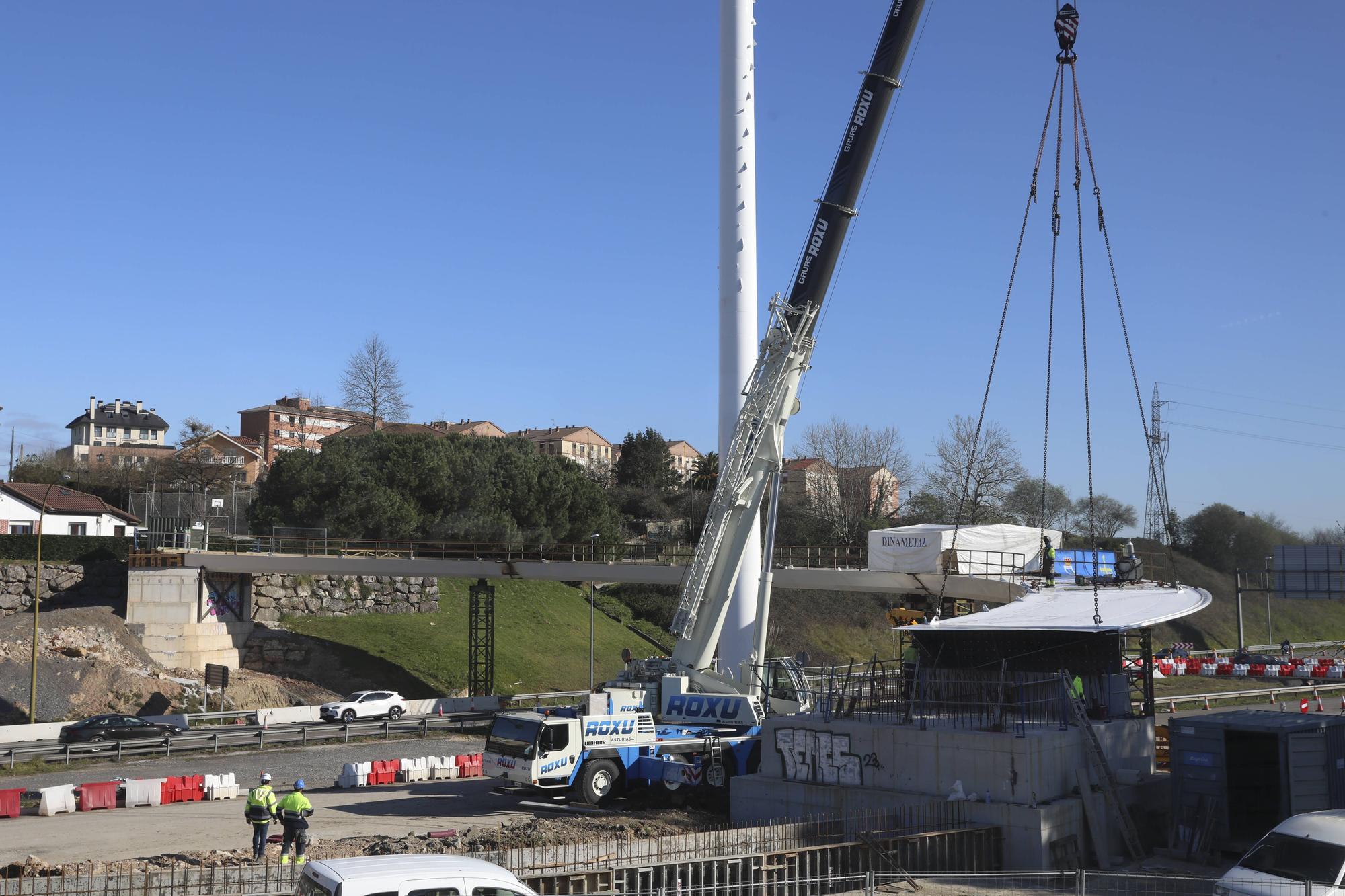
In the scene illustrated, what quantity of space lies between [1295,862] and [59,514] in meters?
74.4

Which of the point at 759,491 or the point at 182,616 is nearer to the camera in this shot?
the point at 759,491

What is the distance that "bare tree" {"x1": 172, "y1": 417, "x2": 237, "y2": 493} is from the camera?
96750 millimetres

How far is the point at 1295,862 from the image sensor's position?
15.1 metres

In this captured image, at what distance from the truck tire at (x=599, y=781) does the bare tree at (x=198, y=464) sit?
73.6 m

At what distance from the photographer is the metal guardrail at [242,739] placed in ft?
117

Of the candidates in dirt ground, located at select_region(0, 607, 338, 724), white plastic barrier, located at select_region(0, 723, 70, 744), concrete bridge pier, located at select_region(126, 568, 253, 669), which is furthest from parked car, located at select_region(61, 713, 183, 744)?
concrete bridge pier, located at select_region(126, 568, 253, 669)

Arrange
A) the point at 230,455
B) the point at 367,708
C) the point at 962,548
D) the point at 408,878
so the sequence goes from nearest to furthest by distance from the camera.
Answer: the point at 408,878, the point at 962,548, the point at 367,708, the point at 230,455

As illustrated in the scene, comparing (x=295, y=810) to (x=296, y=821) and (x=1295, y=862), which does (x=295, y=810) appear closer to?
(x=296, y=821)

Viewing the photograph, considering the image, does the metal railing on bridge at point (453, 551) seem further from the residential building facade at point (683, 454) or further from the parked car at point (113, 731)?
the residential building facade at point (683, 454)

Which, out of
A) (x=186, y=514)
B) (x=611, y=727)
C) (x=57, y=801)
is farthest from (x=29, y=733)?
(x=186, y=514)

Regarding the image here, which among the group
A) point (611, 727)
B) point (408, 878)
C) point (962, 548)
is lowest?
point (611, 727)

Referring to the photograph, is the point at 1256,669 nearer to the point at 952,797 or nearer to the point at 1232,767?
the point at 1232,767

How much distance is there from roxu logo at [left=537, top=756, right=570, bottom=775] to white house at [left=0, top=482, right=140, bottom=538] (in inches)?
2118

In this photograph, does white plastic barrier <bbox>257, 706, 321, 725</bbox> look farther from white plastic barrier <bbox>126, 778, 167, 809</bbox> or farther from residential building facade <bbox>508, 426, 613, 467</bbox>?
residential building facade <bbox>508, 426, 613, 467</bbox>
